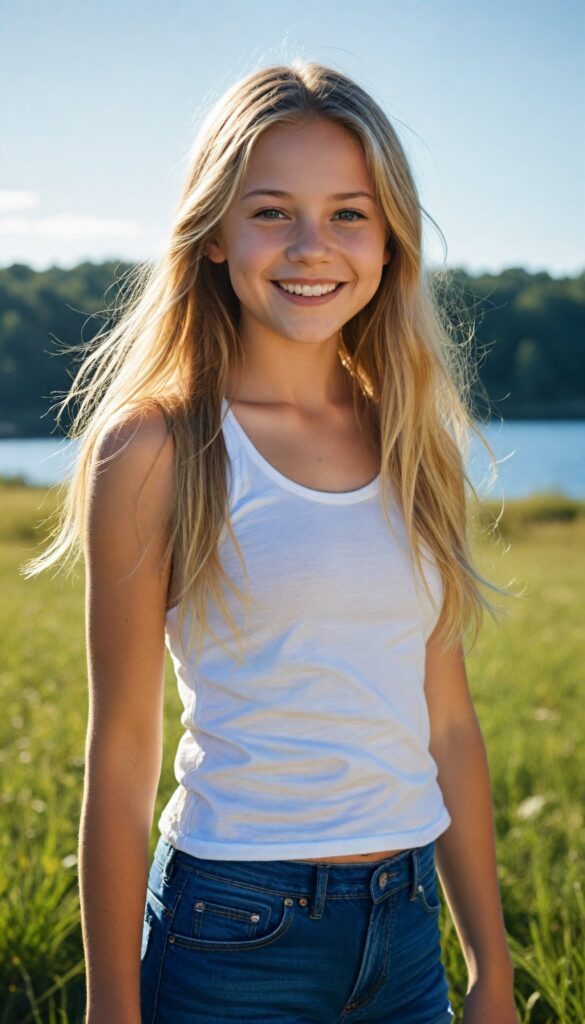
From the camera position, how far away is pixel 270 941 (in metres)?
1.38

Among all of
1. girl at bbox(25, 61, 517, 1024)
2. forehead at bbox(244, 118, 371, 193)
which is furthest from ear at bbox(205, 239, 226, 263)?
forehead at bbox(244, 118, 371, 193)

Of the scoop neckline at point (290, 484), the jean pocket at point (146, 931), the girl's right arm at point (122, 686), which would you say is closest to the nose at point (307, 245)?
the scoop neckline at point (290, 484)

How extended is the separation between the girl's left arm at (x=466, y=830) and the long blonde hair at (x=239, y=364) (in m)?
0.09

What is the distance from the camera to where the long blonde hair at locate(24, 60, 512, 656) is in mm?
1489

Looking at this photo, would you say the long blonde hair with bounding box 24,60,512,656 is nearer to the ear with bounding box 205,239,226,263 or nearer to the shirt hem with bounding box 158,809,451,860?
the ear with bounding box 205,239,226,263

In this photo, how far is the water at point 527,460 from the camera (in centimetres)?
205

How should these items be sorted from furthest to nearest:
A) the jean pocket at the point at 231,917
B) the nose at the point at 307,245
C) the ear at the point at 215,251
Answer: the ear at the point at 215,251 < the nose at the point at 307,245 < the jean pocket at the point at 231,917

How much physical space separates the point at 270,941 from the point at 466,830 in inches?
17.6

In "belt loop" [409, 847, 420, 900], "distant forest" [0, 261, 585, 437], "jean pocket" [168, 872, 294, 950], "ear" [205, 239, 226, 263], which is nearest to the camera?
"jean pocket" [168, 872, 294, 950]

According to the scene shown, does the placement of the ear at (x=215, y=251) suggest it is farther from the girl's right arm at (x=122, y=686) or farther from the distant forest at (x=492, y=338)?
the distant forest at (x=492, y=338)

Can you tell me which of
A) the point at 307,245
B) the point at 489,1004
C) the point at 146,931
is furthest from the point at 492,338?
the point at 146,931

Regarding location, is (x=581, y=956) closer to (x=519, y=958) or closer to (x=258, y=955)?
(x=519, y=958)

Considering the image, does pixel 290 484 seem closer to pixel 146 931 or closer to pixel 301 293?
pixel 301 293

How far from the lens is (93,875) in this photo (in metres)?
1.43
